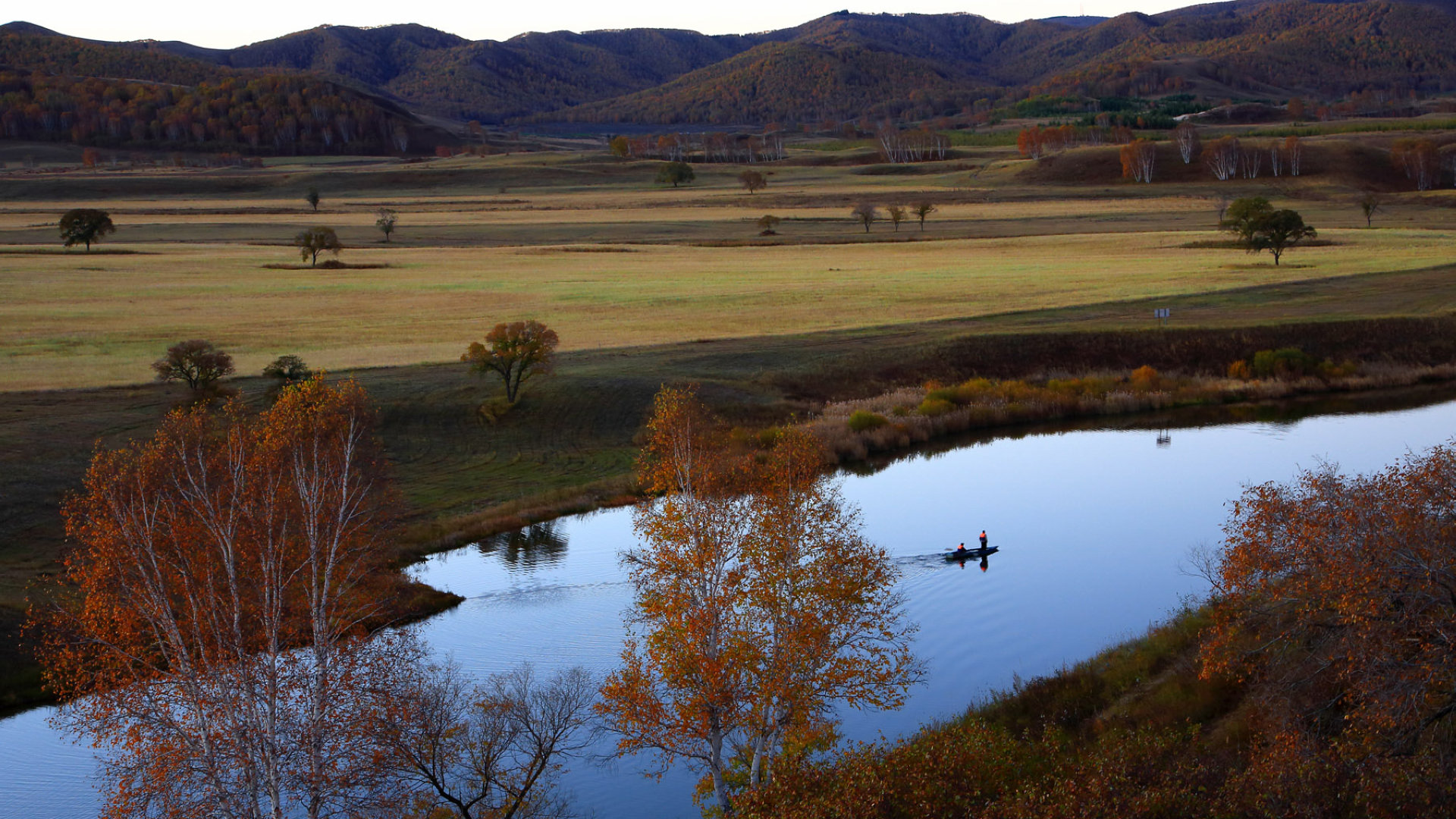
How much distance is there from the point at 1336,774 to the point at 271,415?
22.7 metres

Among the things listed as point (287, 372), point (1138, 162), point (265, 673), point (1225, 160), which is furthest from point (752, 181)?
point (265, 673)

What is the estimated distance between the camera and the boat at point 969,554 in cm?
3466

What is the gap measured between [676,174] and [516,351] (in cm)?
12910

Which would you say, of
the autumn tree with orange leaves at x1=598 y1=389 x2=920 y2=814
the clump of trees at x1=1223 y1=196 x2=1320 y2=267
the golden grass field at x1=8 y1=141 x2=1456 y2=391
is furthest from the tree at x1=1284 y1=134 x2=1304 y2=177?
the autumn tree with orange leaves at x1=598 y1=389 x2=920 y2=814

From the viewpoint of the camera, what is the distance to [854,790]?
52.0ft

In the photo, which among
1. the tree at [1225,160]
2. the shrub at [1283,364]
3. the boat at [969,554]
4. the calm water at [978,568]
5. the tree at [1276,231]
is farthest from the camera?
the tree at [1225,160]

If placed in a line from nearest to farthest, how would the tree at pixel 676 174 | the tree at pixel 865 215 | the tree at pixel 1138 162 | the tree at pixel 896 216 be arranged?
the tree at pixel 896 216
the tree at pixel 865 215
the tree at pixel 1138 162
the tree at pixel 676 174

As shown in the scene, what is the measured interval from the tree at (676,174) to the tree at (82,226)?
3374 inches

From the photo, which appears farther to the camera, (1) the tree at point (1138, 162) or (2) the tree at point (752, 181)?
(2) the tree at point (752, 181)

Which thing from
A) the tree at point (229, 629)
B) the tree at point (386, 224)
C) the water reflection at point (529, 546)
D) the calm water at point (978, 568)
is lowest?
the calm water at point (978, 568)

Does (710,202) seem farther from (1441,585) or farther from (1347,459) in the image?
(1441,585)

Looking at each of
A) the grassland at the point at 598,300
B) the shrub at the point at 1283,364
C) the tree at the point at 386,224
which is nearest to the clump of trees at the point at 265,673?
the grassland at the point at 598,300

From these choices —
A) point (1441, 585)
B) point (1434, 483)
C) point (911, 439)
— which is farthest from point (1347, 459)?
point (1441, 585)

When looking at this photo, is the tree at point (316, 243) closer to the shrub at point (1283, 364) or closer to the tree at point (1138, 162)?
the shrub at point (1283, 364)
